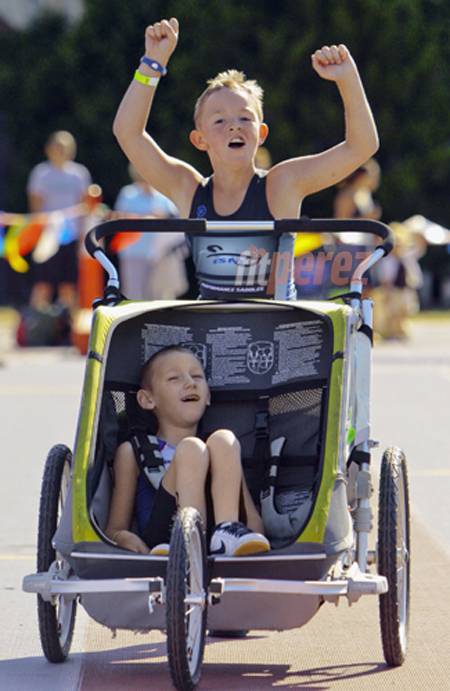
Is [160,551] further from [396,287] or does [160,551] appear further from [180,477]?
Result: [396,287]

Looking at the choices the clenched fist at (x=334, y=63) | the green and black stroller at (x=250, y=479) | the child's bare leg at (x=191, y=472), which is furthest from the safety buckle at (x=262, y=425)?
the clenched fist at (x=334, y=63)

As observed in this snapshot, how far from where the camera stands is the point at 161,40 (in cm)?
637

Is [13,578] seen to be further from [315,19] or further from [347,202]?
[315,19]

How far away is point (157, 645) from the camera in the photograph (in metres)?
6.00

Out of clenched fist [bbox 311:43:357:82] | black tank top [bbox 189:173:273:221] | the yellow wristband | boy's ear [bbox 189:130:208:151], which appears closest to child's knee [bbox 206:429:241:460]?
black tank top [bbox 189:173:273:221]

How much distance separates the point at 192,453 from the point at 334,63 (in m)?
1.47

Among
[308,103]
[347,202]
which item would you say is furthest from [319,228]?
[308,103]

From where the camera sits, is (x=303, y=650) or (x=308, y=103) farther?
(x=308, y=103)

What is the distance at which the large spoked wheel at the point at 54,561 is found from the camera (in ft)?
18.0

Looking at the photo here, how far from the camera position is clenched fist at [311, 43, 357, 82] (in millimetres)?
6137

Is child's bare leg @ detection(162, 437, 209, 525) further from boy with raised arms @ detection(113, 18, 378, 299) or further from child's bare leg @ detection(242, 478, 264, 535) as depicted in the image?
boy with raised arms @ detection(113, 18, 378, 299)

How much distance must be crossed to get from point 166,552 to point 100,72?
115 feet

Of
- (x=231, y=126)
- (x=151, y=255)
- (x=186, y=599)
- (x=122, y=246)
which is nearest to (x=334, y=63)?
(x=231, y=126)

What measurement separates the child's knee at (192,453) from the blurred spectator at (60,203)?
14.0 metres
